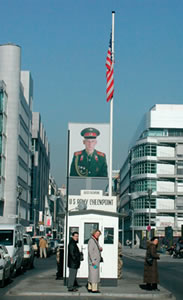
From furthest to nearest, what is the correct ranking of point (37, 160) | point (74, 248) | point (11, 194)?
point (37, 160) → point (11, 194) → point (74, 248)

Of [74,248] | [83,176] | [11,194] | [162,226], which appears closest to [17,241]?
[83,176]

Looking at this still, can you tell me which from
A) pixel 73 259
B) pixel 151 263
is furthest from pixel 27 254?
pixel 151 263

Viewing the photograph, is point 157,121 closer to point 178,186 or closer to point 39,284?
point 178,186

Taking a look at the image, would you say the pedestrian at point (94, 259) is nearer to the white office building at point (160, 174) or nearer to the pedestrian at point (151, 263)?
the pedestrian at point (151, 263)

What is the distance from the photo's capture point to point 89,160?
2528 cm

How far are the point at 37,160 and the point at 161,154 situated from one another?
109ft

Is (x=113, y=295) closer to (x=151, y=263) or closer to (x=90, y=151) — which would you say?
(x=151, y=263)

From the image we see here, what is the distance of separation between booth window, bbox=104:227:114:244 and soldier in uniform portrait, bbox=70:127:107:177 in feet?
21.4

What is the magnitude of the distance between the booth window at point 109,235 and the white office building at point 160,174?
82361 millimetres

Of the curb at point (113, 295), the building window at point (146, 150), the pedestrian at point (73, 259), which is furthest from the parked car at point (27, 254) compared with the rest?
the building window at point (146, 150)

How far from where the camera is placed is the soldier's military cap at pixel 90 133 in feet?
79.5

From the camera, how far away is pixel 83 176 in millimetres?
25266

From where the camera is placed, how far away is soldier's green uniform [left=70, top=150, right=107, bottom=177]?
25.1 m

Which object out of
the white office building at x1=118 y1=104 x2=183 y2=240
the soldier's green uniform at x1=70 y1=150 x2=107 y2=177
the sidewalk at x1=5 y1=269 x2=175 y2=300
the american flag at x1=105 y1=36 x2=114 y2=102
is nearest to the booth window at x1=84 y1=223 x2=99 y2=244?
the sidewalk at x1=5 y1=269 x2=175 y2=300
